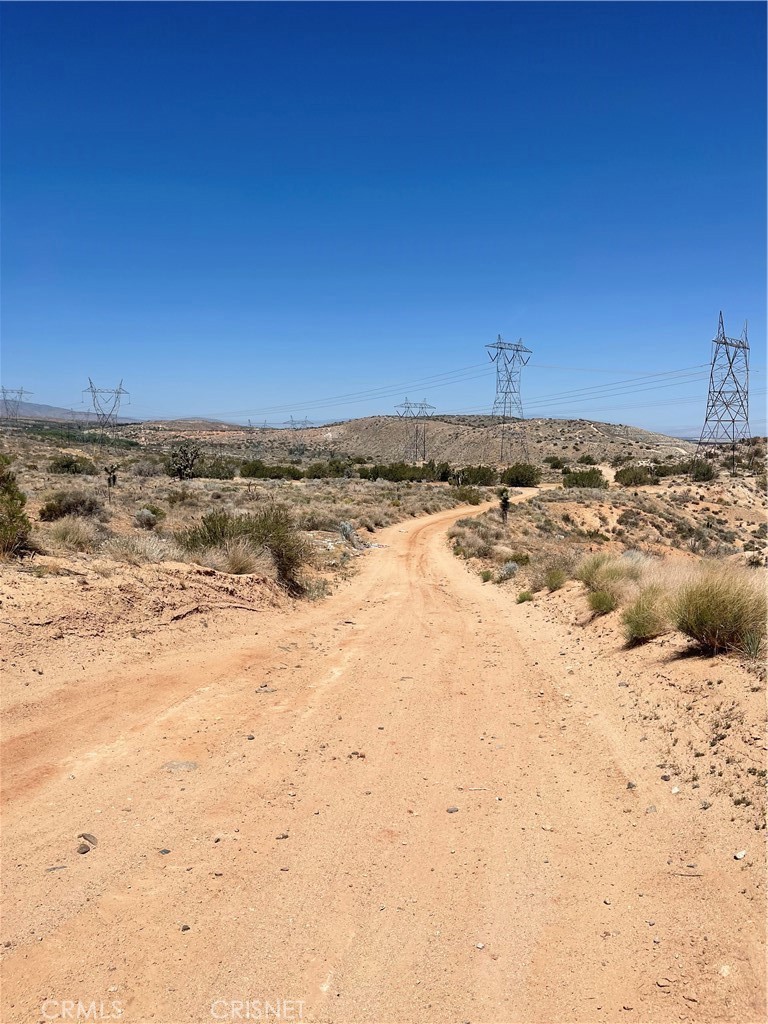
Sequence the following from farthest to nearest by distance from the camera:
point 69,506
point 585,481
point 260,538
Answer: point 585,481, point 69,506, point 260,538

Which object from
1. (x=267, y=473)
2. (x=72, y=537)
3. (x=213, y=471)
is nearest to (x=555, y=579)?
(x=72, y=537)

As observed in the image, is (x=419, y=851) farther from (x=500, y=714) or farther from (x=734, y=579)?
(x=734, y=579)

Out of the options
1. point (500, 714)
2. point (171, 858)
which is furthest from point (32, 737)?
point (500, 714)

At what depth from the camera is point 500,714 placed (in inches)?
332

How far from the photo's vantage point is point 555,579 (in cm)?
1527

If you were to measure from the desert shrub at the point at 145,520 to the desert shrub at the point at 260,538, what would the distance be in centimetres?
630

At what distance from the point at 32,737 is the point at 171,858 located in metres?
2.73

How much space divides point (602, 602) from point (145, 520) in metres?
15.9

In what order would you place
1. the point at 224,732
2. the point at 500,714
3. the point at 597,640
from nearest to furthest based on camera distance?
1. the point at 224,732
2. the point at 500,714
3. the point at 597,640

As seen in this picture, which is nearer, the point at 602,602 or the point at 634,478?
the point at 602,602

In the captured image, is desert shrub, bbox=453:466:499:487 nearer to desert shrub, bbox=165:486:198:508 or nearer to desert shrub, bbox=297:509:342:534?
desert shrub, bbox=165:486:198:508

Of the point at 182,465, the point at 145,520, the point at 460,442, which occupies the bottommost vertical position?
the point at 145,520

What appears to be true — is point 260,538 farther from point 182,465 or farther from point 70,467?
point 182,465

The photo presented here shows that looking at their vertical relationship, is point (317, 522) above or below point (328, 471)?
below
